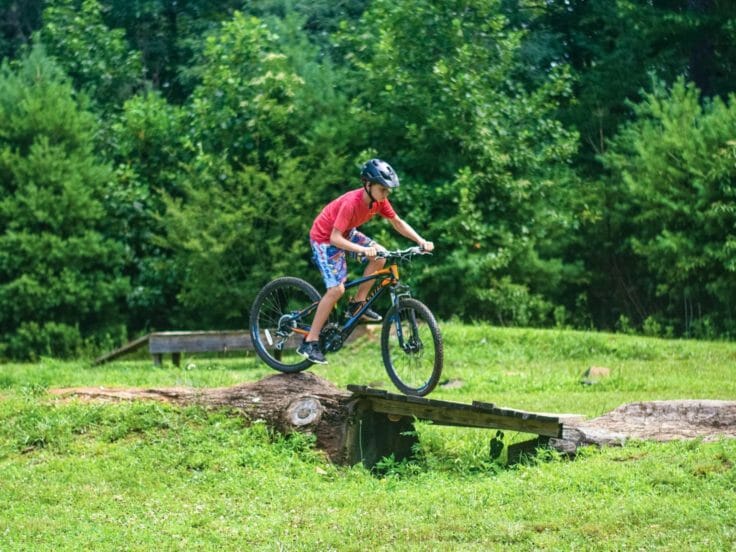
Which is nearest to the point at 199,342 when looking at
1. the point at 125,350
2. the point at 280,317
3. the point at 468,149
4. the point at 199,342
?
the point at 199,342

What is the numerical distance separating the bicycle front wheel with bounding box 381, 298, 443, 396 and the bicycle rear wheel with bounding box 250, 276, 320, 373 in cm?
98

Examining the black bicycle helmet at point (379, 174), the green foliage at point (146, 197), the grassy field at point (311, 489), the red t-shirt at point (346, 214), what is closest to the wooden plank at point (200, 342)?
the grassy field at point (311, 489)

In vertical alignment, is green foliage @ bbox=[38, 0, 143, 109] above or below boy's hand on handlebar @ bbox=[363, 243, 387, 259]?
above

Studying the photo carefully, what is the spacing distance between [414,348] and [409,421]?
1.27 m

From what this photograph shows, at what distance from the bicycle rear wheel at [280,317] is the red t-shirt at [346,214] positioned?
0.84 m

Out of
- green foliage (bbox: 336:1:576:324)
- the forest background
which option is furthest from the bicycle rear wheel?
green foliage (bbox: 336:1:576:324)

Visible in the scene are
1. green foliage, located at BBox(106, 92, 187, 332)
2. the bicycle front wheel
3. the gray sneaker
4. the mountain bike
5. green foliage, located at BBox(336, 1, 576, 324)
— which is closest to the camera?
the bicycle front wheel

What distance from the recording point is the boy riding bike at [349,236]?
34.0 ft

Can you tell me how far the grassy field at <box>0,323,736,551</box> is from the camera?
8.24 metres

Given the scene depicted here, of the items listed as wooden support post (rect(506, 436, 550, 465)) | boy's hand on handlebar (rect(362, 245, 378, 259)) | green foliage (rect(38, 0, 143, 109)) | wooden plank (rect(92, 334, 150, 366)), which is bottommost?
wooden plank (rect(92, 334, 150, 366))

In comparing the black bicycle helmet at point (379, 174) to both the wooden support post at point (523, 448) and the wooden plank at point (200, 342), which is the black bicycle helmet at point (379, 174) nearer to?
the wooden support post at point (523, 448)

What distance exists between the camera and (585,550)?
771cm

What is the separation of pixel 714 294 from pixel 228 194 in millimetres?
8860

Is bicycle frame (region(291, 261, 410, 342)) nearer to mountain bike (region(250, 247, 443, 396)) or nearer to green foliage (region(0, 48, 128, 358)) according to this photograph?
mountain bike (region(250, 247, 443, 396))
